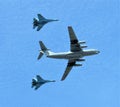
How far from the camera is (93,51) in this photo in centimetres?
19988

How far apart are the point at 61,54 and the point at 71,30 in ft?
28.6

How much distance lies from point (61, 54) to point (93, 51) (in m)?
9.05

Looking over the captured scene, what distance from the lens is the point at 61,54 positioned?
200 metres

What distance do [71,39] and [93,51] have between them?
708 cm

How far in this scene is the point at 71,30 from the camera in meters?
195

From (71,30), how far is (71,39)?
509 centimetres

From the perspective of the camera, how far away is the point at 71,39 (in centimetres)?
19938
